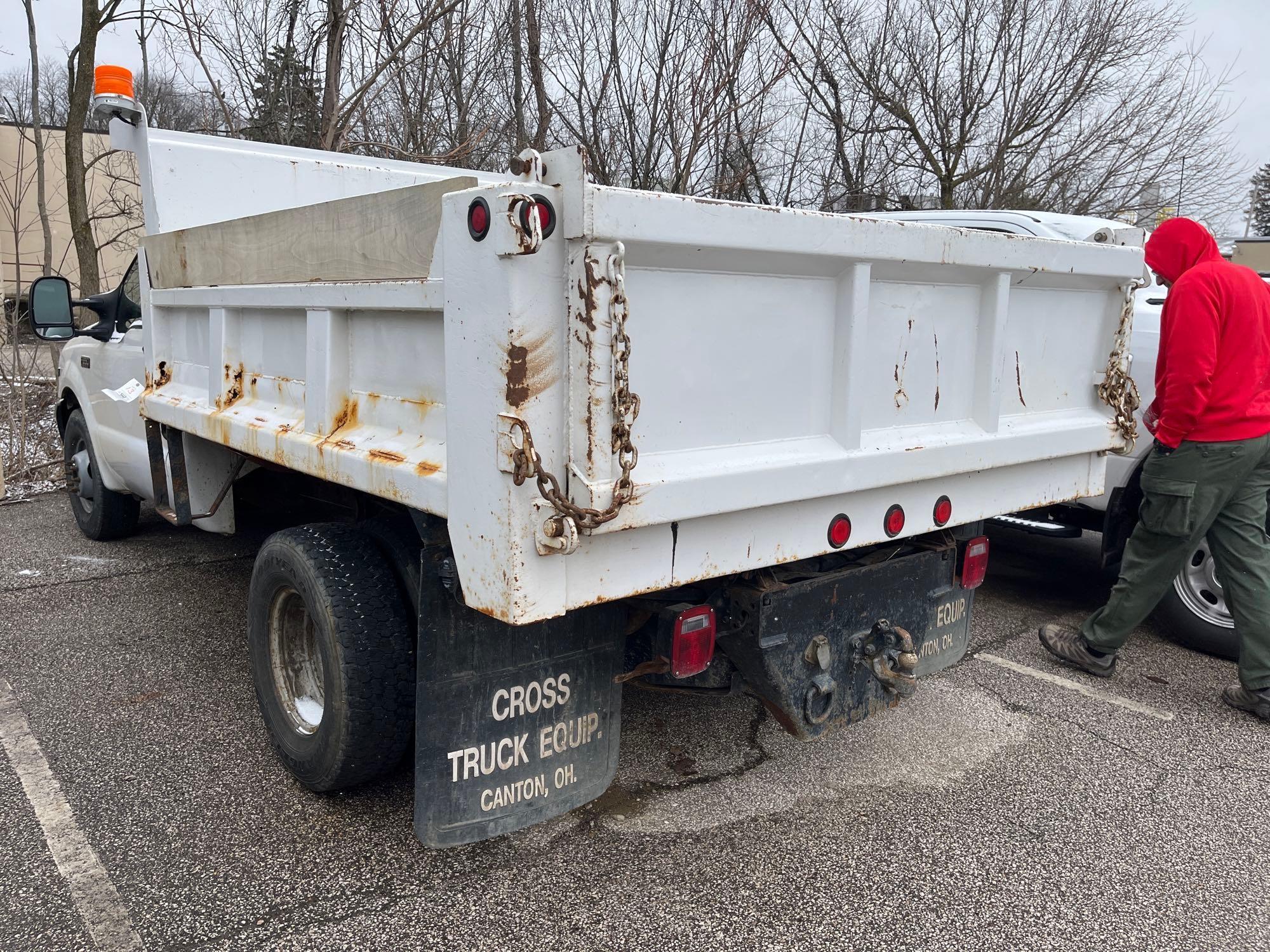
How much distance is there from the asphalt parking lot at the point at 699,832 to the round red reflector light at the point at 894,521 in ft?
3.11

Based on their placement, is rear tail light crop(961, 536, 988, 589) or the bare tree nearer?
rear tail light crop(961, 536, 988, 589)

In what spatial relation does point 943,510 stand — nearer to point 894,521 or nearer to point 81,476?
point 894,521

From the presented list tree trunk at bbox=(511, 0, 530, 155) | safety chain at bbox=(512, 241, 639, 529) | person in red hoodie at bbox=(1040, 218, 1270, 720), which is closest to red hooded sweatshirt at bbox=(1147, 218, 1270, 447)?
person in red hoodie at bbox=(1040, 218, 1270, 720)

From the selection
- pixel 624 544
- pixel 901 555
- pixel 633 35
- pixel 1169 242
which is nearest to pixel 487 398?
pixel 624 544

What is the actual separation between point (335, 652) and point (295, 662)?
558 millimetres

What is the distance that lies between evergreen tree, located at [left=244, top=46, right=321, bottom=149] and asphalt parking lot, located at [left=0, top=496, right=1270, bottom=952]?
6.32m

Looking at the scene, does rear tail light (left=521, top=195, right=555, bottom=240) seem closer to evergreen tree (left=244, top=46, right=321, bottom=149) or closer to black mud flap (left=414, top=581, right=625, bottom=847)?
black mud flap (left=414, top=581, right=625, bottom=847)

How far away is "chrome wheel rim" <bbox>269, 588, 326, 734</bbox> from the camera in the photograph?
3014 millimetres

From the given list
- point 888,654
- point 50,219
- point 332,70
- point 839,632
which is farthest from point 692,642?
point 50,219

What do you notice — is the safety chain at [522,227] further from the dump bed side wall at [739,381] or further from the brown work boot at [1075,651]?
the brown work boot at [1075,651]

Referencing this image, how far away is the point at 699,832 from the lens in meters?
2.87

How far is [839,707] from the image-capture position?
2943 millimetres

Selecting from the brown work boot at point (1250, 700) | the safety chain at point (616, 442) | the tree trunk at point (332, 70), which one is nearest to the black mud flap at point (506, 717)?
the safety chain at point (616, 442)

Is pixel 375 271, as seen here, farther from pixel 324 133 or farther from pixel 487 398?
pixel 324 133
